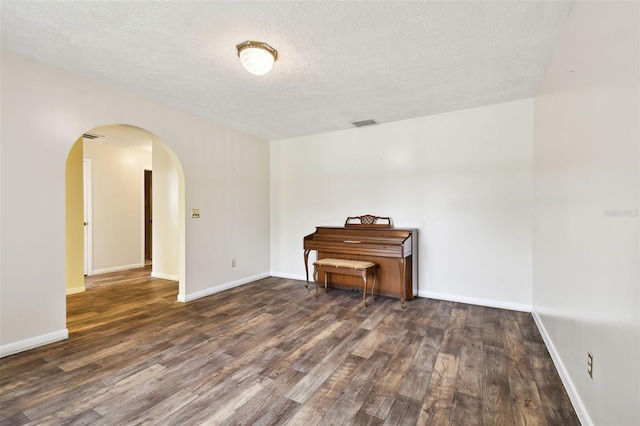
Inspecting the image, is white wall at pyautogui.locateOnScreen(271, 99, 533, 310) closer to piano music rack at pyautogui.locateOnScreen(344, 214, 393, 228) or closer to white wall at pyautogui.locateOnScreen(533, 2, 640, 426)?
piano music rack at pyautogui.locateOnScreen(344, 214, 393, 228)

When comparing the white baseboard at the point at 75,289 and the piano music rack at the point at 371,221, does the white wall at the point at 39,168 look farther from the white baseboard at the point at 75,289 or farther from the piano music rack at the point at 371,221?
the piano music rack at the point at 371,221

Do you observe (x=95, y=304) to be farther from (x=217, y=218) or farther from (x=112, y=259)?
(x=112, y=259)

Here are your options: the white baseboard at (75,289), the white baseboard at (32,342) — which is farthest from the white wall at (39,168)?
the white baseboard at (75,289)

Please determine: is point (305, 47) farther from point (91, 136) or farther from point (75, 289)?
A: point (75, 289)

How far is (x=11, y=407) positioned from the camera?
5.54 feet

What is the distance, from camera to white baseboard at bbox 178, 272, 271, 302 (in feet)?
12.2

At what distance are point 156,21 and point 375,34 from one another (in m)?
1.52

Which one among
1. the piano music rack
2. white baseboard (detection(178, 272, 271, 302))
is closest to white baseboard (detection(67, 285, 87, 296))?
white baseboard (detection(178, 272, 271, 302))

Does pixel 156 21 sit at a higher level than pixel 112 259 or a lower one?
higher

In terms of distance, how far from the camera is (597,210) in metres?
1.42

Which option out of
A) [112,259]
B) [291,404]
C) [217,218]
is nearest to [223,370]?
[291,404]

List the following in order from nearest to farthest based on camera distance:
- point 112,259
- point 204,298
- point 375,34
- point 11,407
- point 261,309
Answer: point 11,407
point 375,34
point 261,309
point 204,298
point 112,259

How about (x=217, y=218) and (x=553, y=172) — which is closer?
(x=553, y=172)

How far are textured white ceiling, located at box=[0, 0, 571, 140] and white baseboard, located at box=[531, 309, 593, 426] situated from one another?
233cm
